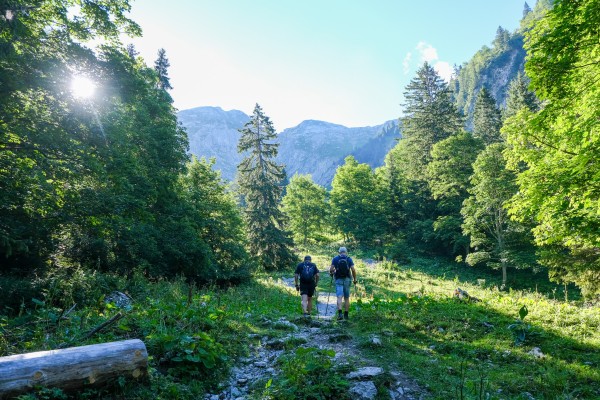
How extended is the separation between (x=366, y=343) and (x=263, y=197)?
23.0 m

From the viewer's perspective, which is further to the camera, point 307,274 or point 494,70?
point 494,70

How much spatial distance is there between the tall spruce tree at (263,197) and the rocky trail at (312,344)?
65.6ft

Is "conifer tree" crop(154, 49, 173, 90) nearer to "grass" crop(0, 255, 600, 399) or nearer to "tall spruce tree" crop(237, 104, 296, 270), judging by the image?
"tall spruce tree" crop(237, 104, 296, 270)

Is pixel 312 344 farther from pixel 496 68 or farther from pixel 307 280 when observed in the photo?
pixel 496 68

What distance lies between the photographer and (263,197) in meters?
29.2

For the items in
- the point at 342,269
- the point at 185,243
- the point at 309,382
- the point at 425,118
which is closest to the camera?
the point at 309,382

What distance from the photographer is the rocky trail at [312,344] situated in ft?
15.6

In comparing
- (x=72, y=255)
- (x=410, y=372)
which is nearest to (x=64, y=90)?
(x=72, y=255)

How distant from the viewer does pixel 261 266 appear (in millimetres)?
28734

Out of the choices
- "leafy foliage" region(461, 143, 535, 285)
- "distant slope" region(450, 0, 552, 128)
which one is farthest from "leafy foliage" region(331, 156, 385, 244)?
"distant slope" region(450, 0, 552, 128)

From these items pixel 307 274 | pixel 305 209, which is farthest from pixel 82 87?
pixel 305 209

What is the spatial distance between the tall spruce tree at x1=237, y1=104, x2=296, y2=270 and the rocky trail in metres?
20.0

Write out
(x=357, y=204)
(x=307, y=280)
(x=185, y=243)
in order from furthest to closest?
1. (x=357, y=204)
2. (x=185, y=243)
3. (x=307, y=280)

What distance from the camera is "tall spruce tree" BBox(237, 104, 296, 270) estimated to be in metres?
29.0
